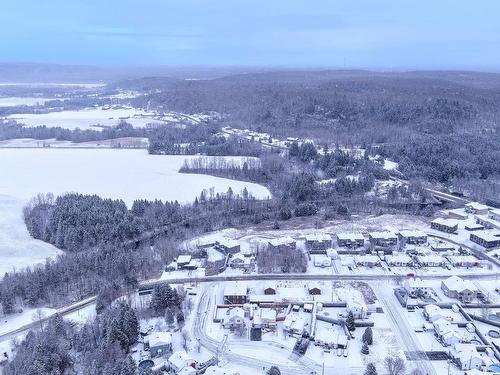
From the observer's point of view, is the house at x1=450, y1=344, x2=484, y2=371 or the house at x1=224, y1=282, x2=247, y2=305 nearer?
the house at x1=450, y1=344, x2=484, y2=371

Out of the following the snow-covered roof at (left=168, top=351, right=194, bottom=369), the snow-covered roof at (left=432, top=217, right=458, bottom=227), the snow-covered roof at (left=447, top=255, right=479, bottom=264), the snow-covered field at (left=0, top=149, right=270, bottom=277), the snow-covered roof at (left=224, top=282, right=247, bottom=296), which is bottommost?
the snow-covered roof at (left=447, top=255, right=479, bottom=264)

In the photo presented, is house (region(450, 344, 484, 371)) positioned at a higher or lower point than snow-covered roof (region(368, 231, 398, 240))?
lower

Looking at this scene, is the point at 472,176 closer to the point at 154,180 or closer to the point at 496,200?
the point at 496,200

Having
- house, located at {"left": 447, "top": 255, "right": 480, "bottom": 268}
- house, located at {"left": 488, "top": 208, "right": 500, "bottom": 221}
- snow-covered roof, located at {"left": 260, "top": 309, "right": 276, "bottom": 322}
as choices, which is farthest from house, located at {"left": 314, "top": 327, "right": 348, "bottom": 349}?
house, located at {"left": 488, "top": 208, "right": 500, "bottom": 221}

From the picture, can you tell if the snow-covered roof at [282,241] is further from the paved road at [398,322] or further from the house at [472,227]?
the house at [472,227]

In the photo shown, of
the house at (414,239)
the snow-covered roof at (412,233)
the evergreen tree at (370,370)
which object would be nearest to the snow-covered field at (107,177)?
the snow-covered roof at (412,233)

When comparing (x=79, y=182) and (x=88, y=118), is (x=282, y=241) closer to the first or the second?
(x=79, y=182)

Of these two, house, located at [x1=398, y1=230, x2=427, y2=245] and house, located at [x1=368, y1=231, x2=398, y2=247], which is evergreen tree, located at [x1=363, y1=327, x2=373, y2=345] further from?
house, located at [x1=398, y1=230, x2=427, y2=245]

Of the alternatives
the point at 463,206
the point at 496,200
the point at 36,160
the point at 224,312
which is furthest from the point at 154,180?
the point at 496,200
